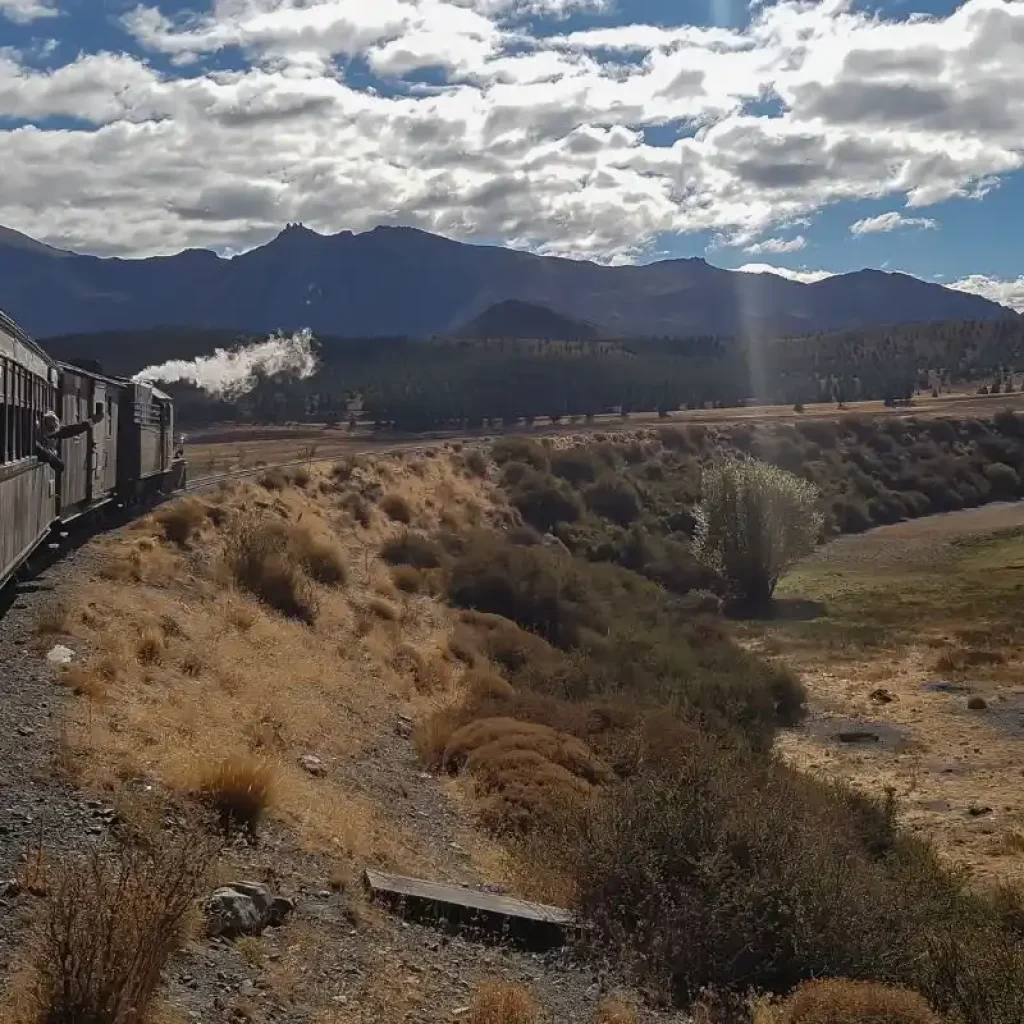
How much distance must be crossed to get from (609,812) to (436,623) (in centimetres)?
1541

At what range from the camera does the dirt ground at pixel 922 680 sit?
2120cm

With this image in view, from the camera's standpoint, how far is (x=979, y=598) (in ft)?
155

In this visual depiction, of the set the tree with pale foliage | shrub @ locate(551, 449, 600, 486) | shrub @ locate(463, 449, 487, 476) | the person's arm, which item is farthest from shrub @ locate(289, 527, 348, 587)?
shrub @ locate(551, 449, 600, 486)

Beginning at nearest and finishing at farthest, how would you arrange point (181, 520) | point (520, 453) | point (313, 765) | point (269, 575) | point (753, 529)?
1. point (313, 765)
2. point (269, 575)
3. point (181, 520)
4. point (753, 529)
5. point (520, 453)

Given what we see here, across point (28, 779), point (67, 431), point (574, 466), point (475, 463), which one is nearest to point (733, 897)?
point (28, 779)

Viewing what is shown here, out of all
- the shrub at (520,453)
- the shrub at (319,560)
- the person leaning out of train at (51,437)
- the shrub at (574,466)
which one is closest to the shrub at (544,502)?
the shrub at (520,453)

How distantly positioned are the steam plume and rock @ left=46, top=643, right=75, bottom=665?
1034 inches

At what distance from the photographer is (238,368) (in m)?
92.8

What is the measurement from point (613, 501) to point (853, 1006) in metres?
48.4

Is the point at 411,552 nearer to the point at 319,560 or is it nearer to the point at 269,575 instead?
the point at 319,560

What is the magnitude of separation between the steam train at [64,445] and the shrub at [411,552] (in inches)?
262

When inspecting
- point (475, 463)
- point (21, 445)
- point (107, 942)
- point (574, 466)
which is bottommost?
point (107, 942)

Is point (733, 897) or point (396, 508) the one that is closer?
point (733, 897)

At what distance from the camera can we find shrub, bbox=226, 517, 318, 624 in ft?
73.7
